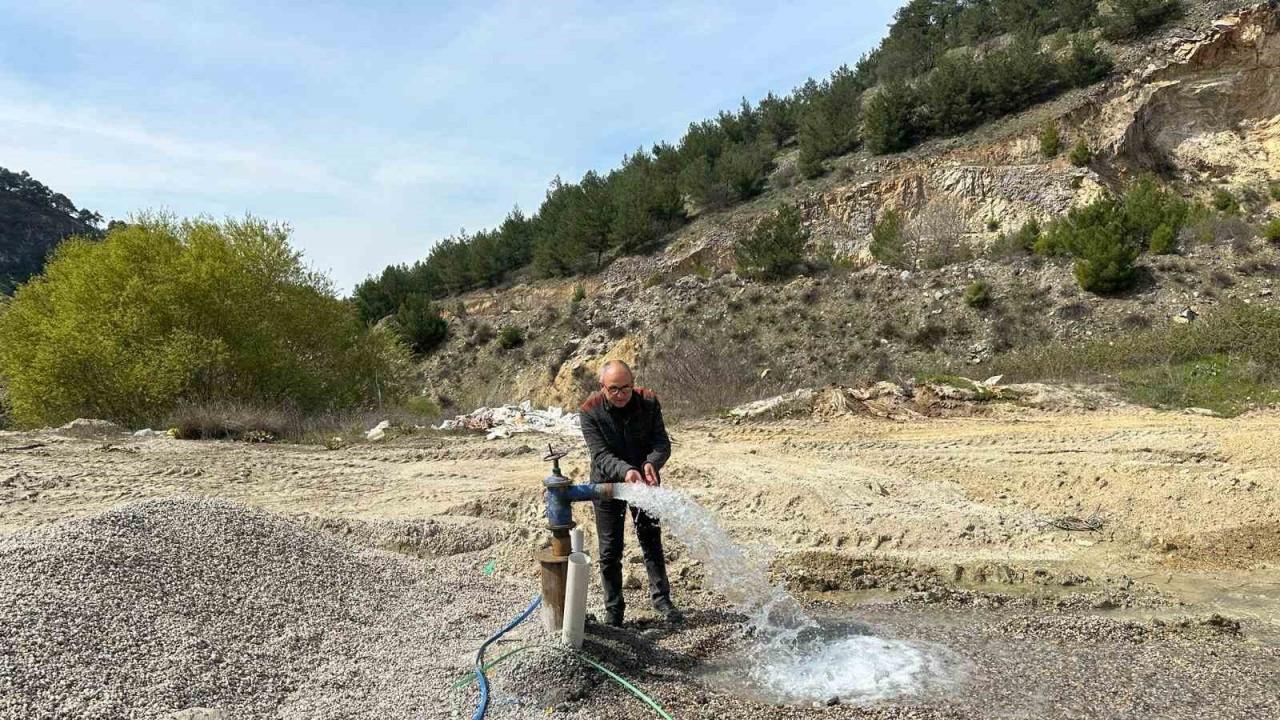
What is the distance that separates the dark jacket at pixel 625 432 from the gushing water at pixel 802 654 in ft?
1.37

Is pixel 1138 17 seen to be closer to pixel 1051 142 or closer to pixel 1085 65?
pixel 1085 65

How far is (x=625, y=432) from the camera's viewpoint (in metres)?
4.80

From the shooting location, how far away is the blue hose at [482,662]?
12.0 feet

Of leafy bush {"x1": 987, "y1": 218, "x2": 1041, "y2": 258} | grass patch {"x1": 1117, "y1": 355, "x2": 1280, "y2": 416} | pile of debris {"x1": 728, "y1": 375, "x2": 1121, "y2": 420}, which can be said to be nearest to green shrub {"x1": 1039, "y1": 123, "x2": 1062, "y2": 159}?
leafy bush {"x1": 987, "y1": 218, "x2": 1041, "y2": 258}

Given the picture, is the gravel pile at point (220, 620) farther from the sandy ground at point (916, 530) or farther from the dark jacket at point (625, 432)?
the dark jacket at point (625, 432)

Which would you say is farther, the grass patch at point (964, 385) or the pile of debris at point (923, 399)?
the grass patch at point (964, 385)

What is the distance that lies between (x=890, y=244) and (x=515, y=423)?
51.0 feet

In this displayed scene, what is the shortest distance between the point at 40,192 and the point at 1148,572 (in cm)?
10505

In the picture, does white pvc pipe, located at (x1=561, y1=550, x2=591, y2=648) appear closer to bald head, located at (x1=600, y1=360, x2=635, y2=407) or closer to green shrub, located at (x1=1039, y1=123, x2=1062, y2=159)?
bald head, located at (x1=600, y1=360, x2=635, y2=407)

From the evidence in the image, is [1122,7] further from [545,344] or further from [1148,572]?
[1148,572]

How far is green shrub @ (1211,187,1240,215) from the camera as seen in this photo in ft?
76.6

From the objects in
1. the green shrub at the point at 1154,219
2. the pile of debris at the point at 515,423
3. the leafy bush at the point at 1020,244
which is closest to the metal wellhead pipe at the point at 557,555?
the pile of debris at the point at 515,423

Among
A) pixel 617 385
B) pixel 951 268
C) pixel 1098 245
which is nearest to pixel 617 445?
pixel 617 385

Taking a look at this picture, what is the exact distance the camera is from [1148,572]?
6008 mm
